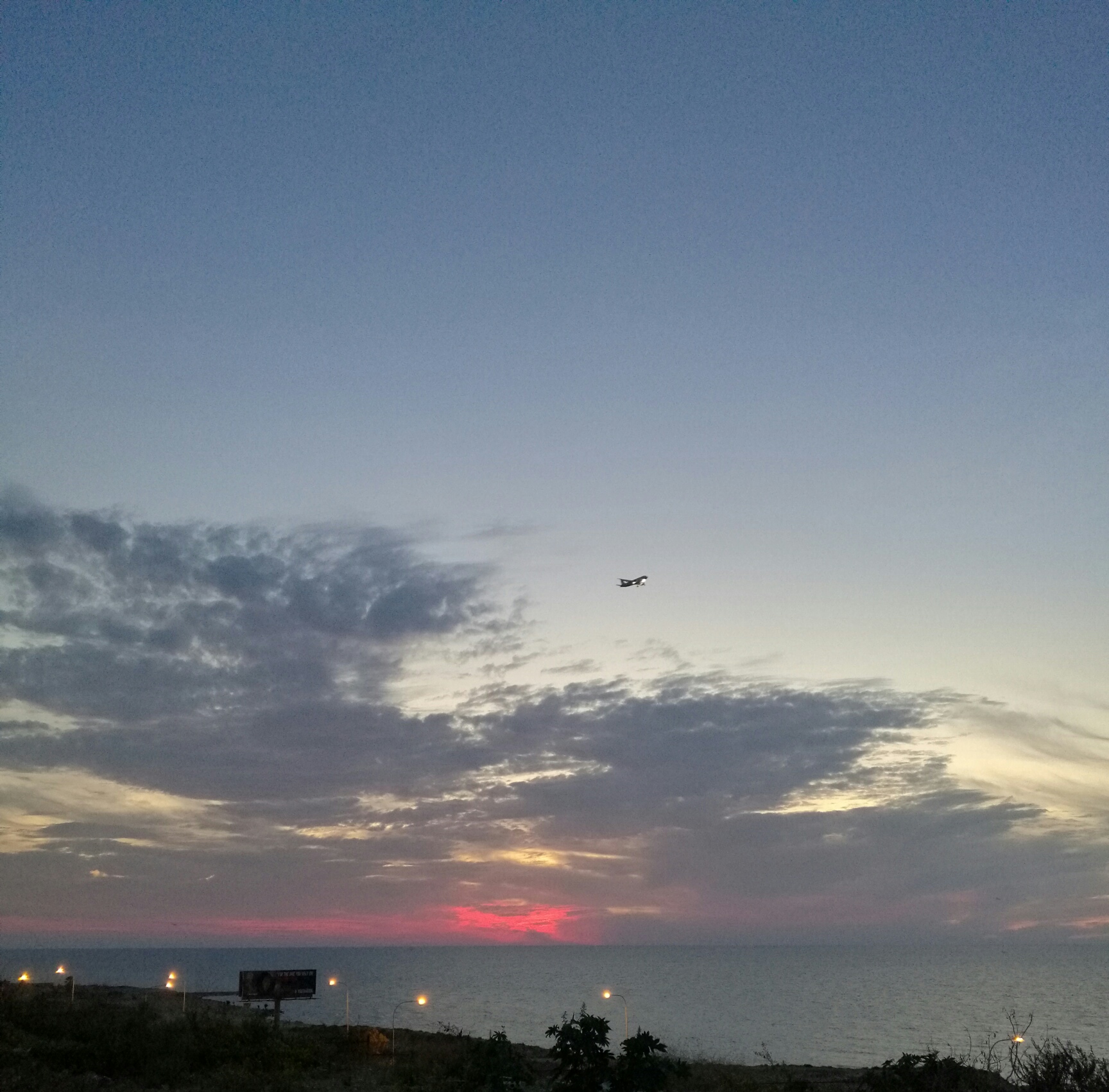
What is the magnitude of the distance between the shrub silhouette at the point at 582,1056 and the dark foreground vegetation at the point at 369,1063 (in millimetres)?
23

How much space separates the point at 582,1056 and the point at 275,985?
27514mm

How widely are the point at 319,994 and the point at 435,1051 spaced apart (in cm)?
12293

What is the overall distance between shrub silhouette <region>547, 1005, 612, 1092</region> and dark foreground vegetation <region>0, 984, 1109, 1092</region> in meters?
0.02

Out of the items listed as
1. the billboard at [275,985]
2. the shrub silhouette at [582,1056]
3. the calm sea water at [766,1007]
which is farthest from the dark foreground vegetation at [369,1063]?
the calm sea water at [766,1007]

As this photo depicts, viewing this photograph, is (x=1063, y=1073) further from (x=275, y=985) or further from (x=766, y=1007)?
(x=766, y=1007)

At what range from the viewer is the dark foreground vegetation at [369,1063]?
60.2 ft

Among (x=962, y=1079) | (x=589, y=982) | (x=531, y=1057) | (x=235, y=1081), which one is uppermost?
(x=962, y=1079)

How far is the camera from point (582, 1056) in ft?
62.5

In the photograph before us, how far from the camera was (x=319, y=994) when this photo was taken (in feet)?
491

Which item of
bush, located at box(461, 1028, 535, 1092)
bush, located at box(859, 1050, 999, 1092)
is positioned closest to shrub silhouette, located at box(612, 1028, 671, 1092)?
bush, located at box(461, 1028, 535, 1092)

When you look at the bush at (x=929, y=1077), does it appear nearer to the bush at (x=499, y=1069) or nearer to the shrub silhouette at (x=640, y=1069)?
the shrub silhouette at (x=640, y=1069)

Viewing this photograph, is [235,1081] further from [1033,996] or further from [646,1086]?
[1033,996]

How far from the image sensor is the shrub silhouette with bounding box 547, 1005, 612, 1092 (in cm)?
1891

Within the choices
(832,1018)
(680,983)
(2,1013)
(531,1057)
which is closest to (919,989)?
(680,983)
